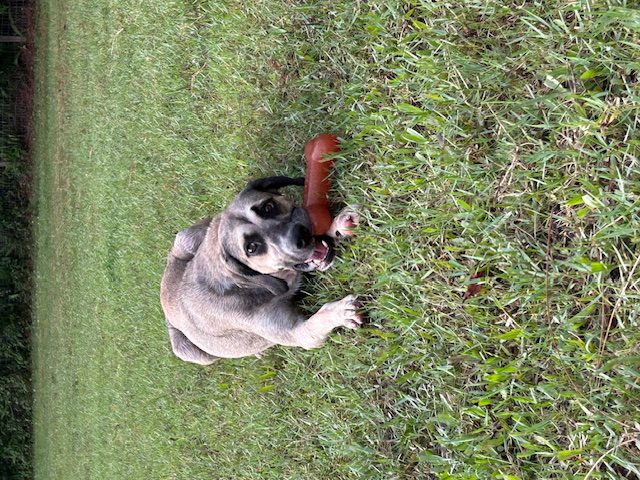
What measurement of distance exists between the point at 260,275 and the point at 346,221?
28.9 inches

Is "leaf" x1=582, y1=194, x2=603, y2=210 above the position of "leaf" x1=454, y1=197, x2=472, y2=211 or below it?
above

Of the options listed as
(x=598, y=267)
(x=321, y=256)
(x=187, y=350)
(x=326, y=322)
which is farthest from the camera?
(x=187, y=350)

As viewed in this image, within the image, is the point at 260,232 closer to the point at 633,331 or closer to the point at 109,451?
the point at 633,331

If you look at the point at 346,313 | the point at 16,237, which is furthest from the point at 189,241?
the point at 16,237

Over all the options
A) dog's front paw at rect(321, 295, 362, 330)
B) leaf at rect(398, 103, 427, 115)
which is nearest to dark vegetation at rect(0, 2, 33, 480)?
dog's front paw at rect(321, 295, 362, 330)

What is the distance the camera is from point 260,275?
14.4 feet

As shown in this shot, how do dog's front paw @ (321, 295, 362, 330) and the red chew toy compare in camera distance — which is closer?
dog's front paw @ (321, 295, 362, 330)

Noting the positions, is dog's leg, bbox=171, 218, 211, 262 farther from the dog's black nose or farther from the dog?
the dog's black nose

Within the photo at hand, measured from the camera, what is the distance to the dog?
13.5 ft

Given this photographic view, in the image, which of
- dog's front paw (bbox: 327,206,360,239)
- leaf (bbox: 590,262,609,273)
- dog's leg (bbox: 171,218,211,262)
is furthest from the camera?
dog's leg (bbox: 171,218,211,262)

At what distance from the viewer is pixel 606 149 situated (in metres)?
2.74

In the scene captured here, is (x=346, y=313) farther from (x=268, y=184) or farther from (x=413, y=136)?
(x=413, y=136)

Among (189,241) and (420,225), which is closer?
(420,225)

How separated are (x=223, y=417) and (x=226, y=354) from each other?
3.02 feet
